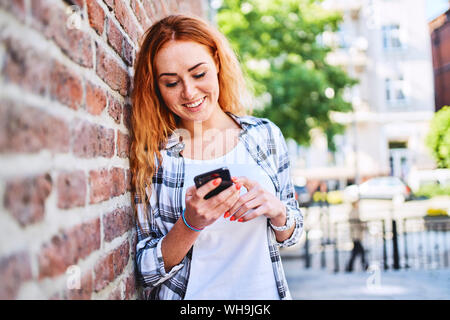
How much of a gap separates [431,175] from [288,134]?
9290 mm

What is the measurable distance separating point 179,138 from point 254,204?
17.7 inches

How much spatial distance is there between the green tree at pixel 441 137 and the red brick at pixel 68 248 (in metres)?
1.41

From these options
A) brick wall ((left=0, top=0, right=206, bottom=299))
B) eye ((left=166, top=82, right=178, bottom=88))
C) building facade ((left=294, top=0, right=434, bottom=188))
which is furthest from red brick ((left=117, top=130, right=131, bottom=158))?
building facade ((left=294, top=0, right=434, bottom=188))

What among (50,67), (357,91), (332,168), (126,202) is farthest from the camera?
(332,168)

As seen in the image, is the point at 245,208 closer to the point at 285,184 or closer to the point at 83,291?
the point at 285,184

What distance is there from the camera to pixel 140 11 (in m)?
1.81

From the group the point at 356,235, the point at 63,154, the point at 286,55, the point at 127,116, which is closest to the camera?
the point at 63,154

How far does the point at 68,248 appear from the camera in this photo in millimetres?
836

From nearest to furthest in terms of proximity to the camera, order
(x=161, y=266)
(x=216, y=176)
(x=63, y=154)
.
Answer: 1. (x=63, y=154)
2. (x=216, y=176)
3. (x=161, y=266)

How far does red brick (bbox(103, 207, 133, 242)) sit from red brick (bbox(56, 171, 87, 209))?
193 mm

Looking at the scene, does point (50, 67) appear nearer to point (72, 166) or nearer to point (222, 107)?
point (72, 166)

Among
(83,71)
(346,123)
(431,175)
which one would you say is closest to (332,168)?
(346,123)

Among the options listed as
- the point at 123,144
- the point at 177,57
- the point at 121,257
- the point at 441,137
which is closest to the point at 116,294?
the point at 121,257

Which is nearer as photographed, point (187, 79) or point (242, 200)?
point (242, 200)
